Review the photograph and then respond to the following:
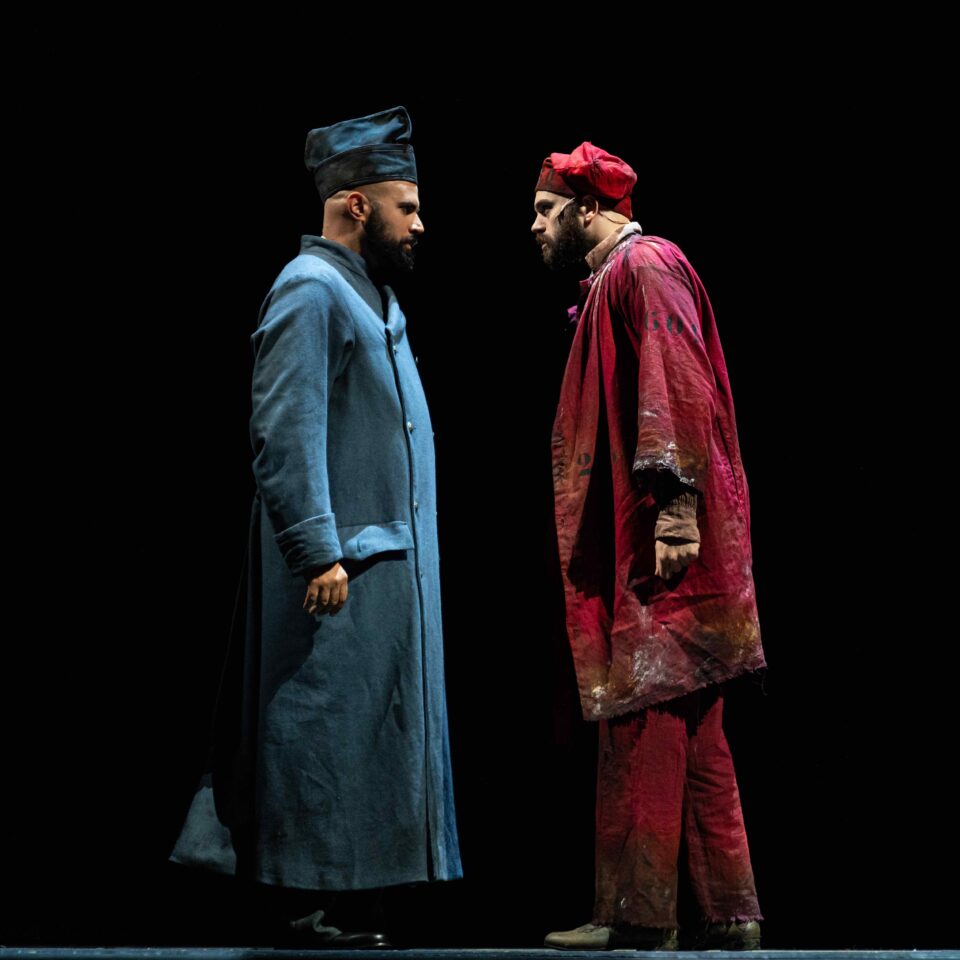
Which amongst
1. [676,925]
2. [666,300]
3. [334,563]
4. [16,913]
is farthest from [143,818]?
[666,300]

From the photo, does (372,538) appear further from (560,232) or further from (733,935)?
(733,935)

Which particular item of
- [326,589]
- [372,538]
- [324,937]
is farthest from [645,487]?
[324,937]

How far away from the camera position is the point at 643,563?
2750mm

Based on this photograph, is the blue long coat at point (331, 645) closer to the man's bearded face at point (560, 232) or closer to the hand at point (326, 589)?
→ the hand at point (326, 589)

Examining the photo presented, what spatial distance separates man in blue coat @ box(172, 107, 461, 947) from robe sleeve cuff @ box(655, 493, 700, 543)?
439 millimetres

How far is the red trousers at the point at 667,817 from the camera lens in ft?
8.63

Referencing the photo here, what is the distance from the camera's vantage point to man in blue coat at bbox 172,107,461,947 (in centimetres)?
256

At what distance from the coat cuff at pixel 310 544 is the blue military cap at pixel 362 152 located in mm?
761

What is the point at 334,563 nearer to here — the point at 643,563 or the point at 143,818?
the point at 643,563

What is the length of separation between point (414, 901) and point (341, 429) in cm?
124

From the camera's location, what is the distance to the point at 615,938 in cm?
265

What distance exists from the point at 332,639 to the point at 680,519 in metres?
0.66

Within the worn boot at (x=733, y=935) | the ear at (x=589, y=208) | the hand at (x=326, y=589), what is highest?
the ear at (x=589, y=208)

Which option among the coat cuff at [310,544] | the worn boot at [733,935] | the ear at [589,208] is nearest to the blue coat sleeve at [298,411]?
the coat cuff at [310,544]
